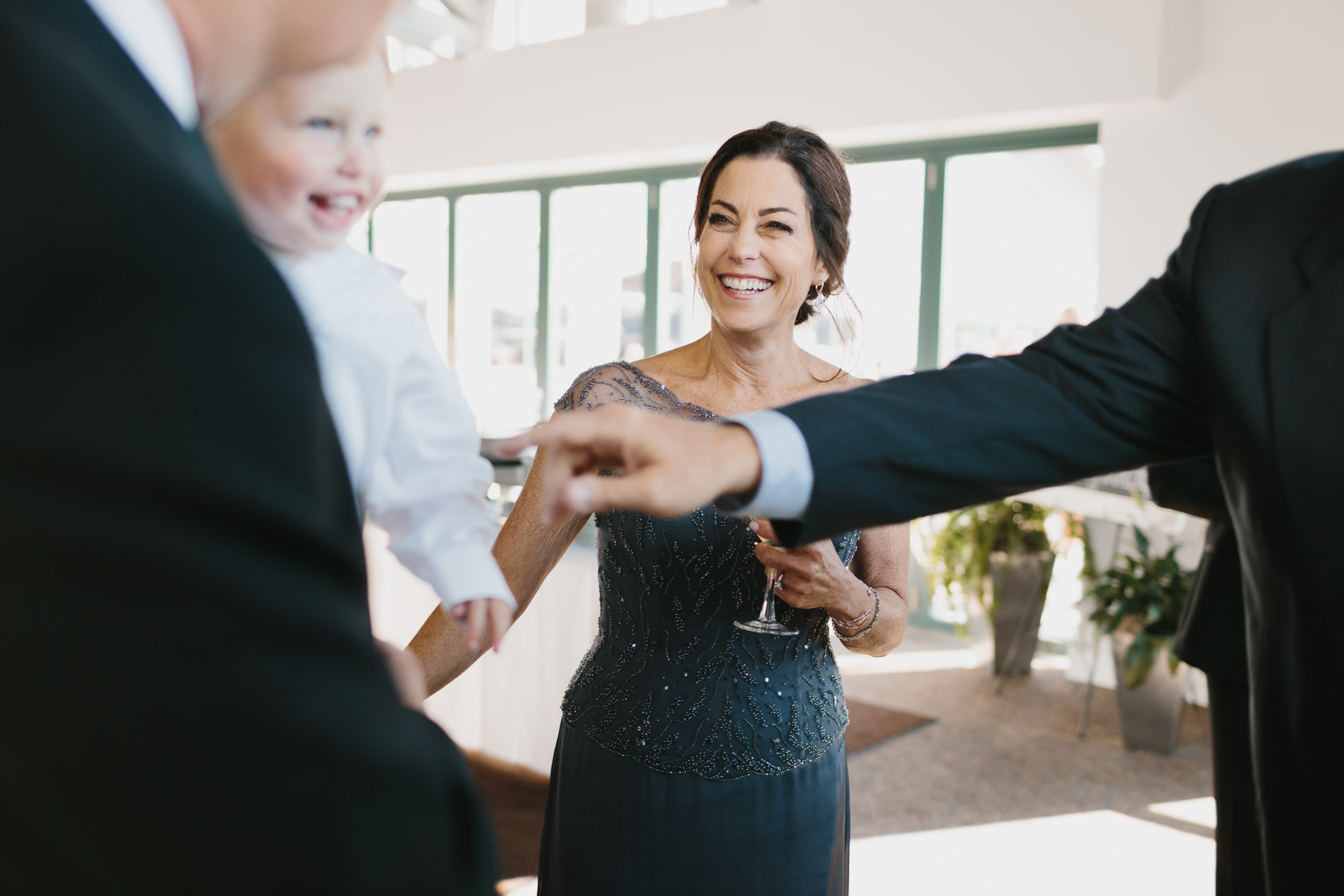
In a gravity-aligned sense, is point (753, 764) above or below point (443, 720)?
above

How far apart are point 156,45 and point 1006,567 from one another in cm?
530

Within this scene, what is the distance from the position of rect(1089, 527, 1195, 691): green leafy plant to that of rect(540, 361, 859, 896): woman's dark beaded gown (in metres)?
3.15

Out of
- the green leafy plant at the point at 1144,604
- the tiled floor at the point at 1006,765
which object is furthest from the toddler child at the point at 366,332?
Answer: the green leafy plant at the point at 1144,604

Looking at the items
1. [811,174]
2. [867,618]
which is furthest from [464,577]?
[811,174]

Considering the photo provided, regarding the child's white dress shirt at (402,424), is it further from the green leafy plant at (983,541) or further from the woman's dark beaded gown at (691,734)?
the green leafy plant at (983,541)

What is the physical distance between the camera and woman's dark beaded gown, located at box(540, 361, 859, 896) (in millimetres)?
1473

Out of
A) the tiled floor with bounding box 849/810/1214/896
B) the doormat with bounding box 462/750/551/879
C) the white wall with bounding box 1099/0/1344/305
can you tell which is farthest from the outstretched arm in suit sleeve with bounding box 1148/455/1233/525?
the white wall with bounding box 1099/0/1344/305

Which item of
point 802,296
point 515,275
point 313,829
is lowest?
point 313,829

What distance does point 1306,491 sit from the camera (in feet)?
2.78

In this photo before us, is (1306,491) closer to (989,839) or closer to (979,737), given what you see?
(989,839)

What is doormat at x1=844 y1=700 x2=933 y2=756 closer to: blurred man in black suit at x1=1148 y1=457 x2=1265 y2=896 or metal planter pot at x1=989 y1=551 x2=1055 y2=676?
metal planter pot at x1=989 y1=551 x2=1055 y2=676

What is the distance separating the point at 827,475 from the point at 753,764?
0.73m

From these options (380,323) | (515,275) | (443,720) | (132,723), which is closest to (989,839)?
(443,720)

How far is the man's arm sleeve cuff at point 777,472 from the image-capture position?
0.88 metres
